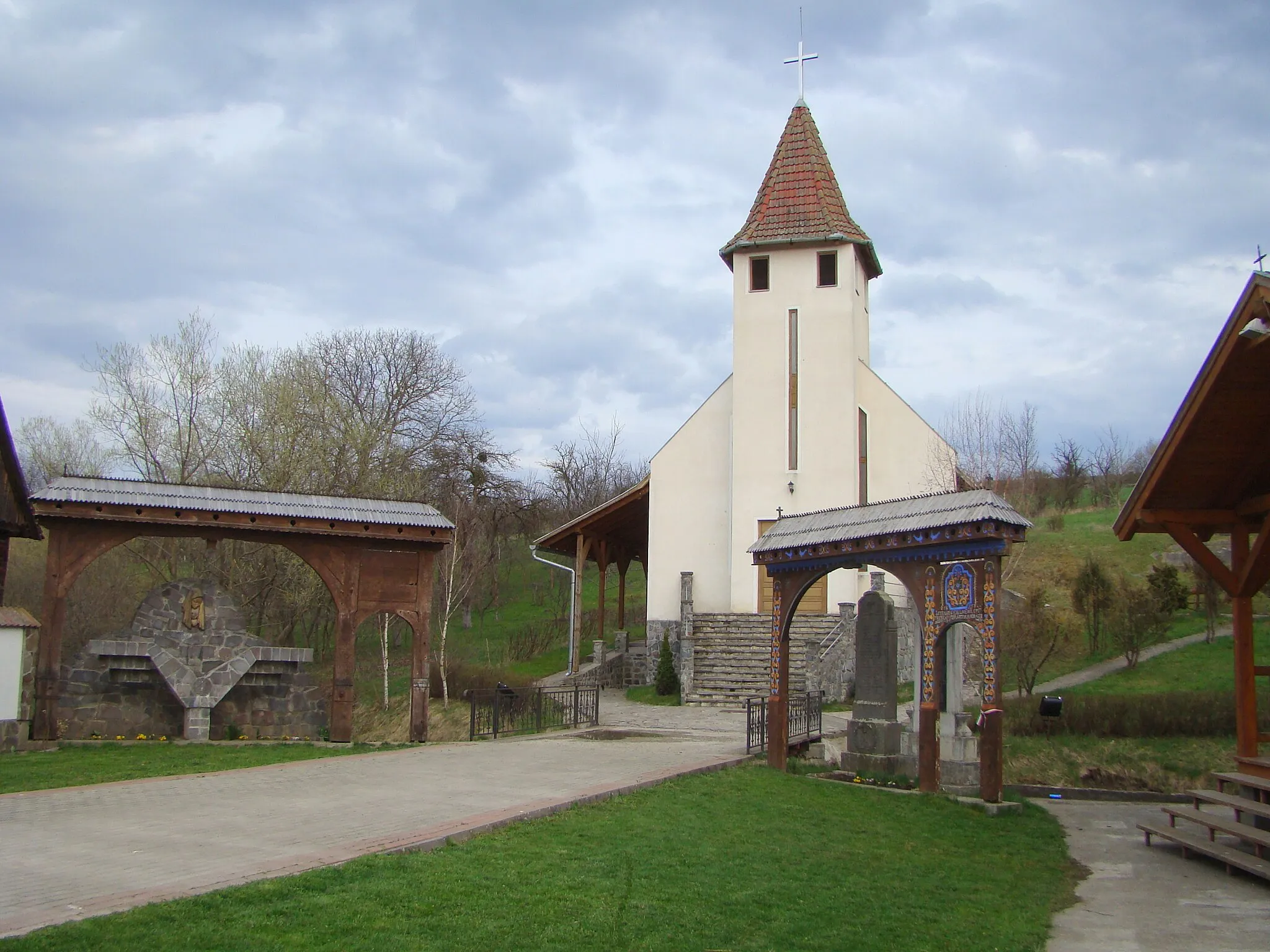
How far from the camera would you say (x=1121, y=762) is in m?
16.2

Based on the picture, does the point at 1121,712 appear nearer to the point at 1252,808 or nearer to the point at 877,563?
the point at 877,563

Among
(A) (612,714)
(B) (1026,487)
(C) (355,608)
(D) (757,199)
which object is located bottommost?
(A) (612,714)

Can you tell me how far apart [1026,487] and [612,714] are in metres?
21.3

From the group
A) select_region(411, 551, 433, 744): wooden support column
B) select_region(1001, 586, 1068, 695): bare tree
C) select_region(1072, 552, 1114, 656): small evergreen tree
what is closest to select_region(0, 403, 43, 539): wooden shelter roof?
select_region(411, 551, 433, 744): wooden support column

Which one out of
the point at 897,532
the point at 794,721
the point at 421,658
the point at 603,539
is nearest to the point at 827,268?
the point at 603,539

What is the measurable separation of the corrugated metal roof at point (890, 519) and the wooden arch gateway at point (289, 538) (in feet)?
18.3

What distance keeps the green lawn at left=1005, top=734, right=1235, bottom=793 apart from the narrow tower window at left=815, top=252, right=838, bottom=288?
1480 centimetres

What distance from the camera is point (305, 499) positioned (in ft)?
55.0

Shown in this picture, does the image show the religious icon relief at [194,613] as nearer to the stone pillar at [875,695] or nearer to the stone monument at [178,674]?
the stone monument at [178,674]

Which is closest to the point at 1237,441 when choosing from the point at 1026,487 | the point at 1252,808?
the point at 1252,808

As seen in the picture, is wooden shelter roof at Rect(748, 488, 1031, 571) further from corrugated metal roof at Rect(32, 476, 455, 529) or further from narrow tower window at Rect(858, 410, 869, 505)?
narrow tower window at Rect(858, 410, 869, 505)

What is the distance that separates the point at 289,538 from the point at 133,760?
409cm

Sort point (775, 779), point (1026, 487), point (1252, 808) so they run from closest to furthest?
point (1252, 808), point (775, 779), point (1026, 487)

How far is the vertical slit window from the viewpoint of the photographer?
2956 cm
